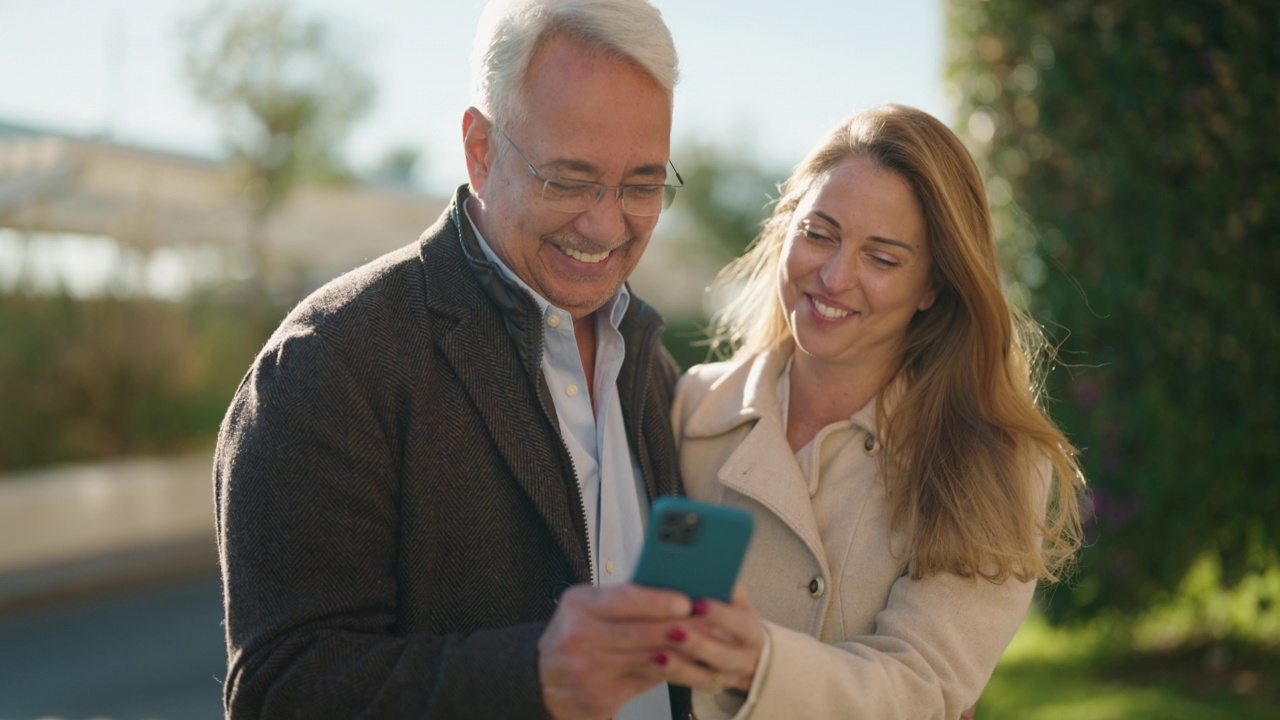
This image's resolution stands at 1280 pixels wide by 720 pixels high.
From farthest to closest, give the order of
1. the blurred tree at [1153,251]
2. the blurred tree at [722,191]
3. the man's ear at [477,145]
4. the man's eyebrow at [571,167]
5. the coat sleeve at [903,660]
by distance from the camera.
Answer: the blurred tree at [722,191], the blurred tree at [1153,251], the man's ear at [477,145], the man's eyebrow at [571,167], the coat sleeve at [903,660]

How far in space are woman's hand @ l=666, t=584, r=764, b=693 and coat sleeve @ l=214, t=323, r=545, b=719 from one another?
25 centimetres

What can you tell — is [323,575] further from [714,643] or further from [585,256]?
[585,256]

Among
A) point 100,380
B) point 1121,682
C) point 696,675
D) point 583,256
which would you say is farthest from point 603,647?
point 100,380

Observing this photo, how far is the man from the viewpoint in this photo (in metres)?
1.98

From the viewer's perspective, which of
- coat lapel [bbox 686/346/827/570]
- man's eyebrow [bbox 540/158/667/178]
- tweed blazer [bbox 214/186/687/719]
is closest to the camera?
tweed blazer [bbox 214/186/687/719]

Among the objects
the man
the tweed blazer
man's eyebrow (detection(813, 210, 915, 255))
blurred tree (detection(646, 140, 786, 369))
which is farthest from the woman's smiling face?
blurred tree (detection(646, 140, 786, 369))

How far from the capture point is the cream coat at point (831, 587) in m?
2.26

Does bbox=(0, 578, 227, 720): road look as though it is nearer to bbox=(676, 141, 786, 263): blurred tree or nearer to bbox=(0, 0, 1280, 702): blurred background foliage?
bbox=(0, 0, 1280, 702): blurred background foliage

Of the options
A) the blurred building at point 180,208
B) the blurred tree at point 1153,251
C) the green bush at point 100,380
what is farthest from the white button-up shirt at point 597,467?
the blurred building at point 180,208

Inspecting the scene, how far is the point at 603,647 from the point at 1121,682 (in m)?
4.71

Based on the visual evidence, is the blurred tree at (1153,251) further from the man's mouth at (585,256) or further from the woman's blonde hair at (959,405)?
the man's mouth at (585,256)

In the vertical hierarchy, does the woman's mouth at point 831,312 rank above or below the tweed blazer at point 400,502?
above

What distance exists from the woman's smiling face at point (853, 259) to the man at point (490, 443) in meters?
0.41

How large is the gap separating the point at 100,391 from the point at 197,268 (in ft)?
9.14
